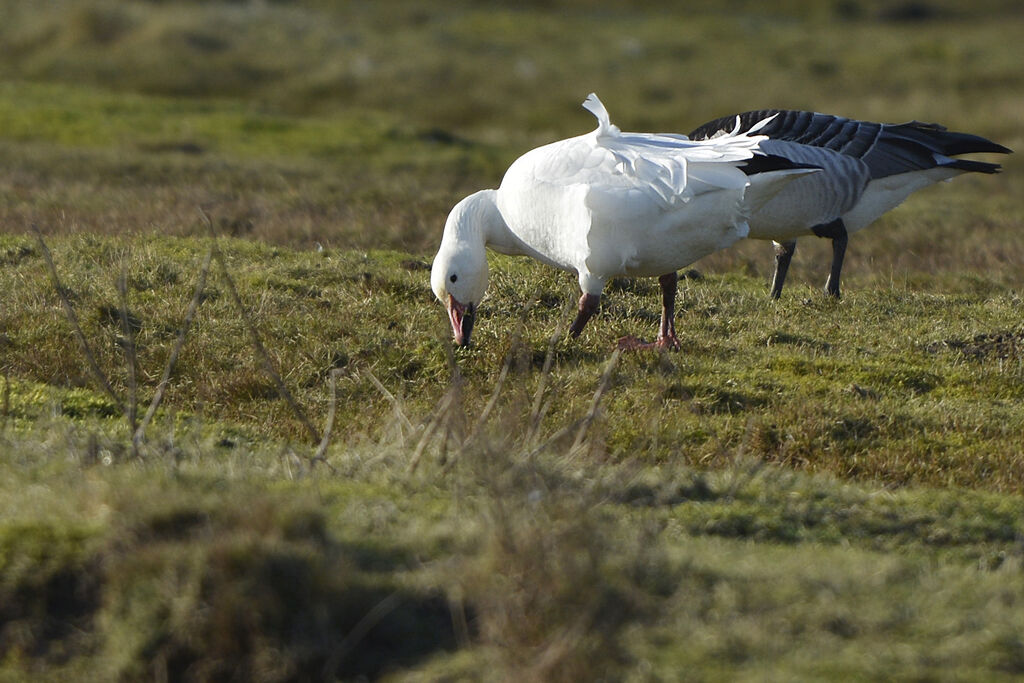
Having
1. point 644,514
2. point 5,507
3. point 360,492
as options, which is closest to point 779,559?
point 644,514

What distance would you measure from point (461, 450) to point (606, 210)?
2.40m

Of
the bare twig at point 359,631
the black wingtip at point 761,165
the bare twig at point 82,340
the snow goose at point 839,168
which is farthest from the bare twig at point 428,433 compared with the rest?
the snow goose at point 839,168

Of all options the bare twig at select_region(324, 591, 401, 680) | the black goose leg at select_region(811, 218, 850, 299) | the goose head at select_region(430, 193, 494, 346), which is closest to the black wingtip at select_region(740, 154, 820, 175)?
the goose head at select_region(430, 193, 494, 346)

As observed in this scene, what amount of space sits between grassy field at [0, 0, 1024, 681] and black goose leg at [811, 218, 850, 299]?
190 mm

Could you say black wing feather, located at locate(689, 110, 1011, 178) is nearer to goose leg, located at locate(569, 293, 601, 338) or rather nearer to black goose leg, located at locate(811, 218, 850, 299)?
black goose leg, located at locate(811, 218, 850, 299)

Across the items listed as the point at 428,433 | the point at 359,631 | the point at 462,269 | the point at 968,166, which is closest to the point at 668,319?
the point at 462,269

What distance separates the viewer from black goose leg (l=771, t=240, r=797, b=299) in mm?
9836

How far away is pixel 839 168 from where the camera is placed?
9.62 meters

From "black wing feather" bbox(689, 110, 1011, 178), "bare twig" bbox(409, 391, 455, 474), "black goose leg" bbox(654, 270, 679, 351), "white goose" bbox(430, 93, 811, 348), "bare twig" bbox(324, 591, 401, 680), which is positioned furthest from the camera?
"black wing feather" bbox(689, 110, 1011, 178)

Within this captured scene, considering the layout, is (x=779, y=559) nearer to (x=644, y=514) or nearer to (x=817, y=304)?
(x=644, y=514)

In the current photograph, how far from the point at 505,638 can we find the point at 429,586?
48 cm

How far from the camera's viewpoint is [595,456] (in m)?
5.75

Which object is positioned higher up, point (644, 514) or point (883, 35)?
point (883, 35)

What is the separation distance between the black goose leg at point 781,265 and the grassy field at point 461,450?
10.9 inches
